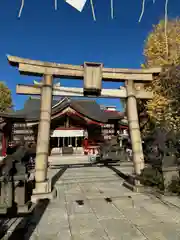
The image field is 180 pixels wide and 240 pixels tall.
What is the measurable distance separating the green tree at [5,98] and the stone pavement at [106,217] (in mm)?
33711

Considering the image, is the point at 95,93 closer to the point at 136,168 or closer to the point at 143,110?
the point at 136,168

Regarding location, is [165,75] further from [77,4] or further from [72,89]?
[77,4]

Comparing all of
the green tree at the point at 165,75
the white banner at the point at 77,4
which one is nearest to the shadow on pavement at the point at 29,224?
the white banner at the point at 77,4

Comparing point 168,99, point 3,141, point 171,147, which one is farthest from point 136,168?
point 3,141

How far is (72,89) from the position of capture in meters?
8.19

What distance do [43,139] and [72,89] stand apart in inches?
92.3

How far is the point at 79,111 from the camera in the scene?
24875 mm

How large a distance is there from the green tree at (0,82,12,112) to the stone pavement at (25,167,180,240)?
33.7m

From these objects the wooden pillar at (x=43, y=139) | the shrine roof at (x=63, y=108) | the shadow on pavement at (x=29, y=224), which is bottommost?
the shadow on pavement at (x=29, y=224)

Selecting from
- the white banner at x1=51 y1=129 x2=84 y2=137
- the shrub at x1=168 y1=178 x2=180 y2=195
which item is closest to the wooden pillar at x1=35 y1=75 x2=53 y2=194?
the shrub at x1=168 y1=178 x2=180 y2=195

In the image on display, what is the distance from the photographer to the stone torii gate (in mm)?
7254

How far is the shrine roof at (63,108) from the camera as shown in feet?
75.7

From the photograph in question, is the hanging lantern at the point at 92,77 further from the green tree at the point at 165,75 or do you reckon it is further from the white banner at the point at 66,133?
the white banner at the point at 66,133

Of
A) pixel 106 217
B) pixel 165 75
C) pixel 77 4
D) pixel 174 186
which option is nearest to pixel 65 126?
pixel 165 75
